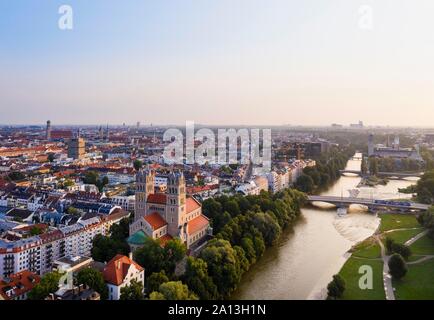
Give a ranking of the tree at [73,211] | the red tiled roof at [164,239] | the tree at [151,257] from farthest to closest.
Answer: the tree at [73,211] → the red tiled roof at [164,239] → the tree at [151,257]

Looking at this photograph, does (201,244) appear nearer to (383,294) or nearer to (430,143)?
(383,294)

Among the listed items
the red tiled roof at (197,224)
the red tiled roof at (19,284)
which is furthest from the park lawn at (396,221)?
the red tiled roof at (19,284)

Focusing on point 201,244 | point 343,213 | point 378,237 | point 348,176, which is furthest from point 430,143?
point 201,244

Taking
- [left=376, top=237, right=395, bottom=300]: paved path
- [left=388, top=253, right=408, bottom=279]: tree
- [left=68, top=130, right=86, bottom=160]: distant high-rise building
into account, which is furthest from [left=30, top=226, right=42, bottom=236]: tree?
[left=68, top=130, right=86, bottom=160]: distant high-rise building

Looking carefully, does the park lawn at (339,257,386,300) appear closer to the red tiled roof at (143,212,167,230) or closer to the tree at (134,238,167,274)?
the tree at (134,238,167,274)

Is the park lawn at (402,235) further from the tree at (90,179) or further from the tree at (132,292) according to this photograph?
the tree at (90,179)

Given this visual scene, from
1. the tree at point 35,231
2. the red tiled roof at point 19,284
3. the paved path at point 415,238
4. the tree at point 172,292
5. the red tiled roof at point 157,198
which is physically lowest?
the paved path at point 415,238

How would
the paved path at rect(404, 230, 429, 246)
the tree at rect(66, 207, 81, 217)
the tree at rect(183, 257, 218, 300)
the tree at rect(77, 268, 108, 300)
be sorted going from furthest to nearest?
the tree at rect(66, 207, 81, 217) < the paved path at rect(404, 230, 429, 246) < the tree at rect(183, 257, 218, 300) < the tree at rect(77, 268, 108, 300)
